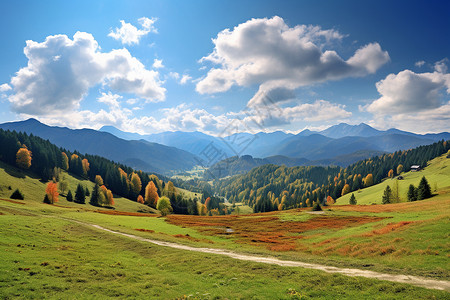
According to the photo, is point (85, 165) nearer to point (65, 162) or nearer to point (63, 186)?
point (65, 162)

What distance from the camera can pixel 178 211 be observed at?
13462 centimetres

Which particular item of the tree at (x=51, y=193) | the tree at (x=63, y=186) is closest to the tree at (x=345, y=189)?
the tree at (x=51, y=193)

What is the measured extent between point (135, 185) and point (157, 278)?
15467 centimetres

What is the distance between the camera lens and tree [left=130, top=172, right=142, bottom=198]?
158500 mm

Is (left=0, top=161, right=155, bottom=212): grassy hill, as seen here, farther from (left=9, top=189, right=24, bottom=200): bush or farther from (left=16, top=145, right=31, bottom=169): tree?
(left=9, top=189, right=24, bottom=200): bush

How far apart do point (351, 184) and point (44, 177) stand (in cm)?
23374

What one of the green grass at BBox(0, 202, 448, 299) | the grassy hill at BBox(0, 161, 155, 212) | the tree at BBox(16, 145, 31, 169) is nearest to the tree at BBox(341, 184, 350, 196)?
the grassy hill at BBox(0, 161, 155, 212)

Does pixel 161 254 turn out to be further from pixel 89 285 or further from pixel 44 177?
pixel 44 177

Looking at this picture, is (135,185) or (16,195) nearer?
(16,195)

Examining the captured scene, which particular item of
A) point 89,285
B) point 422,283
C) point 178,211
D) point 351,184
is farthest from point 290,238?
point 351,184

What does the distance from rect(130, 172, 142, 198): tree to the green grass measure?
138932 millimetres

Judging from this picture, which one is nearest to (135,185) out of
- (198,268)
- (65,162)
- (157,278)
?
(65,162)

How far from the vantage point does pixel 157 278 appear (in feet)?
63.7

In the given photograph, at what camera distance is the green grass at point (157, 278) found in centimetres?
1514
